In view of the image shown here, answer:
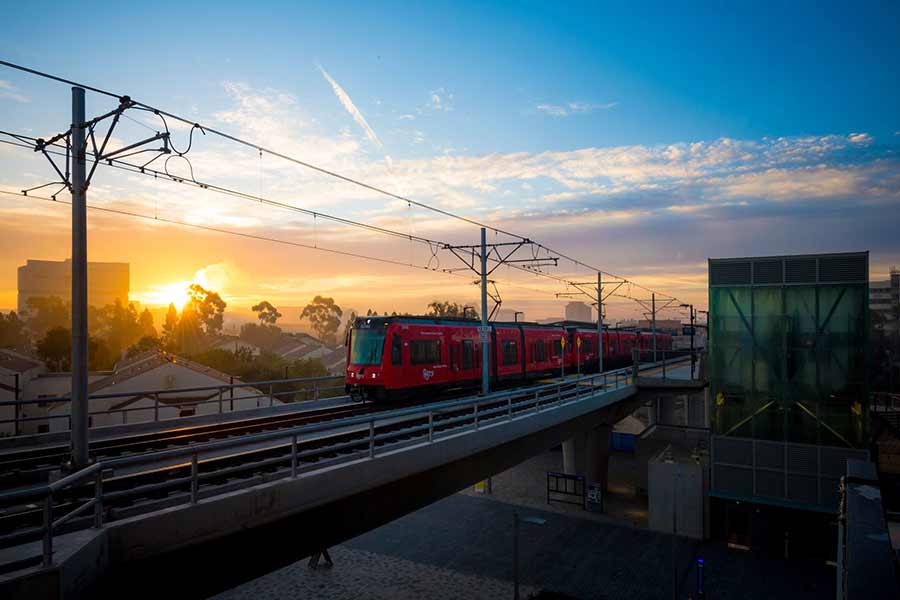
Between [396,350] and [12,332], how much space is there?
95.3 m

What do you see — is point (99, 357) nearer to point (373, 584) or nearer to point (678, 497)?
point (373, 584)

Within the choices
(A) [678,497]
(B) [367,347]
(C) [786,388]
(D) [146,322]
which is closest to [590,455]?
(A) [678,497]

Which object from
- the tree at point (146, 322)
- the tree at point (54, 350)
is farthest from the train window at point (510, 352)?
the tree at point (146, 322)

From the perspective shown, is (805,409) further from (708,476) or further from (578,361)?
(578,361)

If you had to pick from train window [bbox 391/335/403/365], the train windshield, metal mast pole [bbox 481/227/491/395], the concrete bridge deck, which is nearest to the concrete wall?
metal mast pole [bbox 481/227/491/395]

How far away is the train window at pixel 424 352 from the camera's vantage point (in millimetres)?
22219

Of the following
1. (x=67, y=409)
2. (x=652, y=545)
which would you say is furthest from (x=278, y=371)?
(x=652, y=545)

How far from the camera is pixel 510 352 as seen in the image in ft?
101

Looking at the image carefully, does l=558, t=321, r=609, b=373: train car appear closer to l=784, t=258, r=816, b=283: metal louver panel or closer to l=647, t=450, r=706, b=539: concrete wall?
l=647, t=450, r=706, b=539: concrete wall

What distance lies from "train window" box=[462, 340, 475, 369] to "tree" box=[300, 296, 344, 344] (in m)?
117

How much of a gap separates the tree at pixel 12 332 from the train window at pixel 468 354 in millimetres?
85634

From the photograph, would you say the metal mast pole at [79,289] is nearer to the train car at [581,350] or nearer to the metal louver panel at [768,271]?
the metal louver panel at [768,271]

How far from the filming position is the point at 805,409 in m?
24.8

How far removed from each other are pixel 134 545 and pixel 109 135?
652 cm
